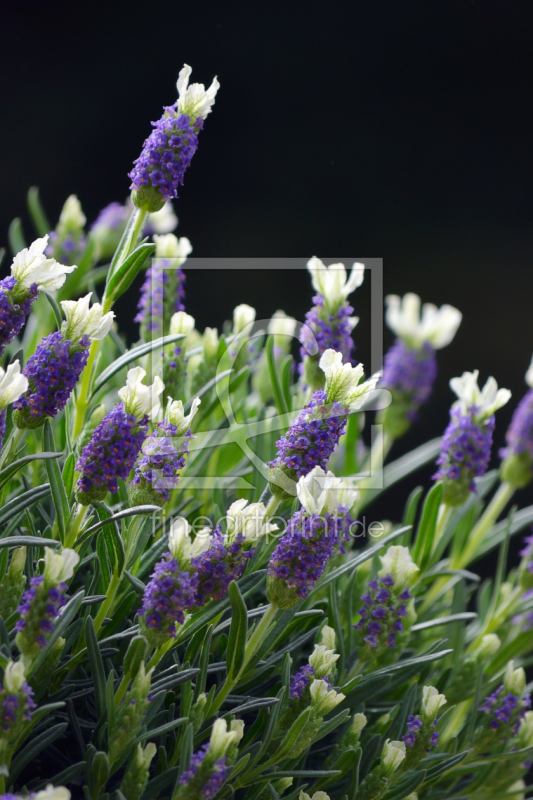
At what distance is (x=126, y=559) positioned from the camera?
66cm

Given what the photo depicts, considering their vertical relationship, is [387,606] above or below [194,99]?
below

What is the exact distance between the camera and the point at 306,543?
599 millimetres

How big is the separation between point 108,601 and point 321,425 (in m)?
0.22

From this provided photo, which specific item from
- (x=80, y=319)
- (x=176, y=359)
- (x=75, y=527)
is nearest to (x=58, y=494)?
(x=75, y=527)

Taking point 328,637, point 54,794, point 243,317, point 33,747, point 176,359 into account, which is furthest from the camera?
point 243,317

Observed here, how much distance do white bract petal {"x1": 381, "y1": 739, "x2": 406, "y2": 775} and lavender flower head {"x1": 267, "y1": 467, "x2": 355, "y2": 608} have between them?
147 mm

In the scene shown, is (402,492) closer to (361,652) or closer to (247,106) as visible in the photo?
(247,106)

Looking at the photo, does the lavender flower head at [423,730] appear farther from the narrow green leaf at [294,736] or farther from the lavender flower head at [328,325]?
the lavender flower head at [328,325]

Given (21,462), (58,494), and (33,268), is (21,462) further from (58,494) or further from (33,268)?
(33,268)

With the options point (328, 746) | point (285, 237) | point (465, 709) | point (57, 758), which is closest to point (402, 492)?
point (285, 237)

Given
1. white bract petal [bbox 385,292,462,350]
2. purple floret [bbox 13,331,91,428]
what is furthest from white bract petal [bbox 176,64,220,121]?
white bract petal [bbox 385,292,462,350]

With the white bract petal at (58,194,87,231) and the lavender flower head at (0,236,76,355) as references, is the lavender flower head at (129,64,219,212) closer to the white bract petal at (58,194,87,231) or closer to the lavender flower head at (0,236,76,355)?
the lavender flower head at (0,236,76,355)

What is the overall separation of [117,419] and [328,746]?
372 mm

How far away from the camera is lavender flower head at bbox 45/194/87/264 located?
106 cm
